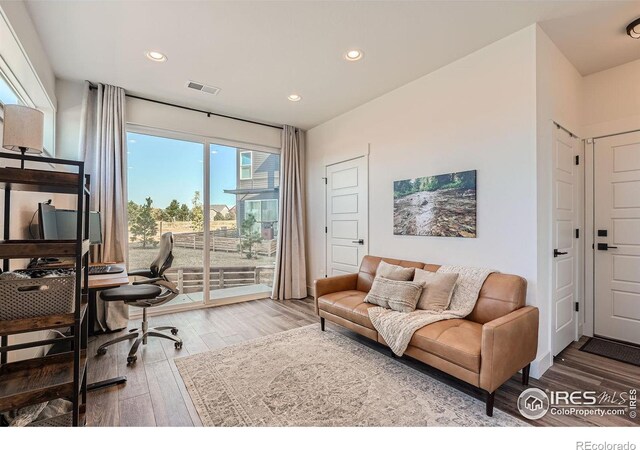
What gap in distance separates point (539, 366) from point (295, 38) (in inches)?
134

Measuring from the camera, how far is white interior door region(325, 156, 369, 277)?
3.96 metres

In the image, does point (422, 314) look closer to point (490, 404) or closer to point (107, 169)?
point (490, 404)

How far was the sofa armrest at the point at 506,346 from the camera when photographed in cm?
184

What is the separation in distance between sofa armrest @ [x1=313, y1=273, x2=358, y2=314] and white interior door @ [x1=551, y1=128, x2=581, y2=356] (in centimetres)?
193

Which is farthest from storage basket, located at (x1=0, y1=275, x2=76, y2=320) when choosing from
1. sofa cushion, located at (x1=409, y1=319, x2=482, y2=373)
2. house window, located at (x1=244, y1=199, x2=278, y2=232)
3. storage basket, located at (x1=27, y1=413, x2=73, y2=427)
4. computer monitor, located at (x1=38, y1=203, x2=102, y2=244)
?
house window, located at (x1=244, y1=199, x2=278, y2=232)

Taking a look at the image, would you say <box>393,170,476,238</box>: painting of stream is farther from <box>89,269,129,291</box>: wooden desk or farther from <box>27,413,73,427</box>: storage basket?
<box>27,413,73,427</box>: storage basket

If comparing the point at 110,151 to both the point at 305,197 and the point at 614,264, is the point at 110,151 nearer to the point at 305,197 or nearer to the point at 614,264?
the point at 305,197

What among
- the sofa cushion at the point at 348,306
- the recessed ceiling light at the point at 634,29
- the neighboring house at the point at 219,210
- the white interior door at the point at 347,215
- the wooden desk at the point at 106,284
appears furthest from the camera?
the neighboring house at the point at 219,210

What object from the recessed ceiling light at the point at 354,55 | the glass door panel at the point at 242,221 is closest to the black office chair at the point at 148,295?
the glass door panel at the point at 242,221

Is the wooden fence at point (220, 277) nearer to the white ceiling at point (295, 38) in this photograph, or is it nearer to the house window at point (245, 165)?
the house window at point (245, 165)

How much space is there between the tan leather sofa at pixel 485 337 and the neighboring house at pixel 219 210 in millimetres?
2462

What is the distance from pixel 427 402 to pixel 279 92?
3.50 meters

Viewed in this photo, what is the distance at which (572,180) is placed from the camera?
2908mm

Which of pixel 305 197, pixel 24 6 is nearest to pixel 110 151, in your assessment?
A: pixel 24 6
